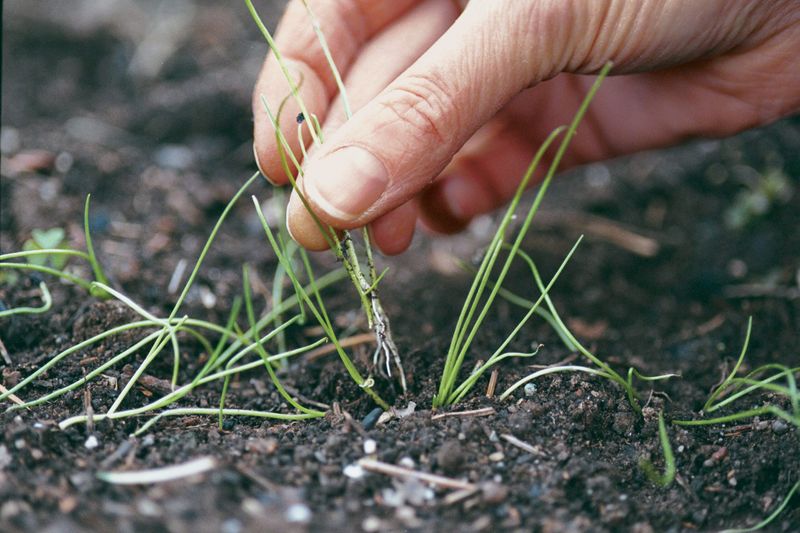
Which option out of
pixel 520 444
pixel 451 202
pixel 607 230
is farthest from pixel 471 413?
pixel 607 230

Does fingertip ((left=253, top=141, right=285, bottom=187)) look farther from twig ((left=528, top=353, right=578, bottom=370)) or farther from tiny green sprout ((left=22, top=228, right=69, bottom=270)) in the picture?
twig ((left=528, top=353, right=578, bottom=370))

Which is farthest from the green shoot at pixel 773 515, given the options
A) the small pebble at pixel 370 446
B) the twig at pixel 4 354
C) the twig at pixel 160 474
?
the twig at pixel 4 354

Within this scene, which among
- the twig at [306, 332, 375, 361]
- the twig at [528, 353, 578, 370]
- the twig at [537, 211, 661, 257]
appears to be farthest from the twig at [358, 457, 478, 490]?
the twig at [537, 211, 661, 257]

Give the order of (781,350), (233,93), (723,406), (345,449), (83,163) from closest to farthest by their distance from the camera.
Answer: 1. (345,449)
2. (723,406)
3. (781,350)
4. (83,163)
5. (233,93)

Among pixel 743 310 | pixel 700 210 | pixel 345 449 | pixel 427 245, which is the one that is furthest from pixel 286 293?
pixel 700 210

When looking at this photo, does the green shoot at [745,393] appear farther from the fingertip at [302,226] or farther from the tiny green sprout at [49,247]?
the tiny green sprout at [49,247]

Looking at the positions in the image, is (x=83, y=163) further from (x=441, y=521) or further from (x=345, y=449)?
(x=441, y=521)
